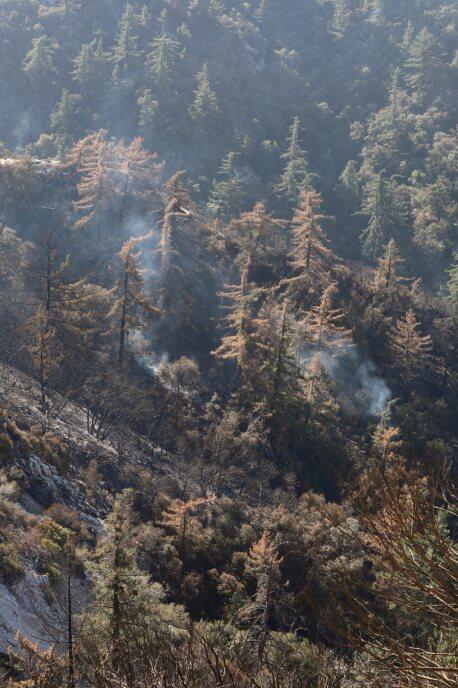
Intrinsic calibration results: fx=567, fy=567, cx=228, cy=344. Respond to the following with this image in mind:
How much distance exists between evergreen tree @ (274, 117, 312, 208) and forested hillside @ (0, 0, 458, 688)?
1.54 ft

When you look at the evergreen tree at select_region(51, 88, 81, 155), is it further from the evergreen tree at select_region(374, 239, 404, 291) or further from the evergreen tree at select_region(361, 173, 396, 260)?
the evergreen tree at select_region(374, 239, 404, 291)

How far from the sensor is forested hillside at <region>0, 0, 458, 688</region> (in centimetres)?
1296

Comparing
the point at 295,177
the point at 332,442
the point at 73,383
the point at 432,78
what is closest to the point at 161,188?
the point at 295,177

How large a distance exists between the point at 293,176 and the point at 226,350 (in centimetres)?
3850

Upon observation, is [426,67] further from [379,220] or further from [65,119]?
[65,119]

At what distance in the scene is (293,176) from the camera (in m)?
74.1

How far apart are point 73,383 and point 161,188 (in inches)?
1156

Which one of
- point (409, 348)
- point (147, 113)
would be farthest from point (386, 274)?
point (147, 113)

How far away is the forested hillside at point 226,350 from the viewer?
42.5 feet

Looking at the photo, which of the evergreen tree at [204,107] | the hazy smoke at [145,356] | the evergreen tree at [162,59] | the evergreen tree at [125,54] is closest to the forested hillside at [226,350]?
the hazy smoke at [145,356]

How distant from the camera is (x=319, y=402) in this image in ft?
129

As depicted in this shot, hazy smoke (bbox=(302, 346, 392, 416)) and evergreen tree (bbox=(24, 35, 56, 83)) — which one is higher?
evergreen tree (bbox=(24, 35, 56, 83))

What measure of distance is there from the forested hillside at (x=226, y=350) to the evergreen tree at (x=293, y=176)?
0.47 meters

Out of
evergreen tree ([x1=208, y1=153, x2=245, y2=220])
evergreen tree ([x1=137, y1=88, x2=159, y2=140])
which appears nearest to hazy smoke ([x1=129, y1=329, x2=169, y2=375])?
evergreen tree ([x1=208, y1=153, x2=245, y2=220])
